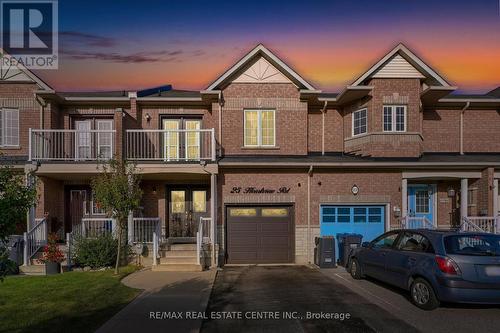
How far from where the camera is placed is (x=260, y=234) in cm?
1605

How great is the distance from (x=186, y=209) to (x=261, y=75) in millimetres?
6030

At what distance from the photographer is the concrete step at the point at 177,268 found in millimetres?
13344

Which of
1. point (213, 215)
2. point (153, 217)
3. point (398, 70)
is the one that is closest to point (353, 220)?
point (213, 215)

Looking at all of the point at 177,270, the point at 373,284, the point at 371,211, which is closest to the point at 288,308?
the point at 373,284

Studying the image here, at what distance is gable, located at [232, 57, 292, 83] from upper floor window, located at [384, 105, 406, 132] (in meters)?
4.07

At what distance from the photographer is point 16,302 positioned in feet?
29.7

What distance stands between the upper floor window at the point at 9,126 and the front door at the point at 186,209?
6396 millimetres

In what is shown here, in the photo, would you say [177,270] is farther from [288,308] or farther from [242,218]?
[288,308]

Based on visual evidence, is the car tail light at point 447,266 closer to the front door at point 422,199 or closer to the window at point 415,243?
the window at point 415,243

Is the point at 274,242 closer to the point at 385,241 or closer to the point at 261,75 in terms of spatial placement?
the point at 385,241

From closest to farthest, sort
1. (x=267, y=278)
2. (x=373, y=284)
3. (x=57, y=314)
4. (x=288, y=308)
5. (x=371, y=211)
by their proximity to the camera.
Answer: (x=57, y=314), (x=288, y=308), (x=373, y=284), (x=267, y=278), (x=371, y=211)

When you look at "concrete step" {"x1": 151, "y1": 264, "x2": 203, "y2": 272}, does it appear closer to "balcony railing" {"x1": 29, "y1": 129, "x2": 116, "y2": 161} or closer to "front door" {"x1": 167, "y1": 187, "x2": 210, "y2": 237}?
"front door" {"x1": 167, "y1": 187, "x2": 210, "y2": 237}

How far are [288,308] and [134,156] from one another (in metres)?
9.47

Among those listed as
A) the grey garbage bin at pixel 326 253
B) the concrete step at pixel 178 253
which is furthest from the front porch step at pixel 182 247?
the grey garbage bin at pixel 326 253
